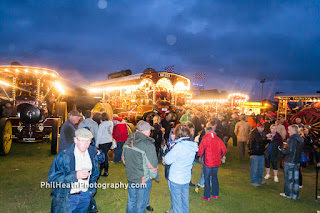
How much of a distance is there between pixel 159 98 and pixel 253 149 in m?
7.22

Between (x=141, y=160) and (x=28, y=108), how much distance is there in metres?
6.53

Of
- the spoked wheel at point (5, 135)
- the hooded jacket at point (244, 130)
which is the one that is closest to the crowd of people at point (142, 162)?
the hooded jacket at point (244, 130)

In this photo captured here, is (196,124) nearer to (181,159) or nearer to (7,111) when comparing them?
(181,159)

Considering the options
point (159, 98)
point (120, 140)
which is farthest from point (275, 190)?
point (159, 98)

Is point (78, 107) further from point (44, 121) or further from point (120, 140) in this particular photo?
point (120, 140)

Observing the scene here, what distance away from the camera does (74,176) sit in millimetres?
2389

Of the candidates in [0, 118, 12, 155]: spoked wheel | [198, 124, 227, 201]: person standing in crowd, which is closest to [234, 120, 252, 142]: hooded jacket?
[198, 124, 227, 201]: person standing in crowd

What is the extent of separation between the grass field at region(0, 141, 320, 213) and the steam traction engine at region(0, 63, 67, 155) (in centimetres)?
116

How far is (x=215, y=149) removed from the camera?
14.4ft

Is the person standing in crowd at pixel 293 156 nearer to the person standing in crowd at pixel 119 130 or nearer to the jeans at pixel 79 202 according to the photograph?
the jeans at pixel 79 202

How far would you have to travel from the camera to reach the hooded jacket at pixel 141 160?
305cm

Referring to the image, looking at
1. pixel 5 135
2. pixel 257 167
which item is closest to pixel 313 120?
pixel 257 167

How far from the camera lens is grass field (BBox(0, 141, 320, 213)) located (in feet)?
13.6

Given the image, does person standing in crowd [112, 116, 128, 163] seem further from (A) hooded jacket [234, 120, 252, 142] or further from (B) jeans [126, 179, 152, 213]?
(A) hooded jacket [234, 120, 252, 142]
